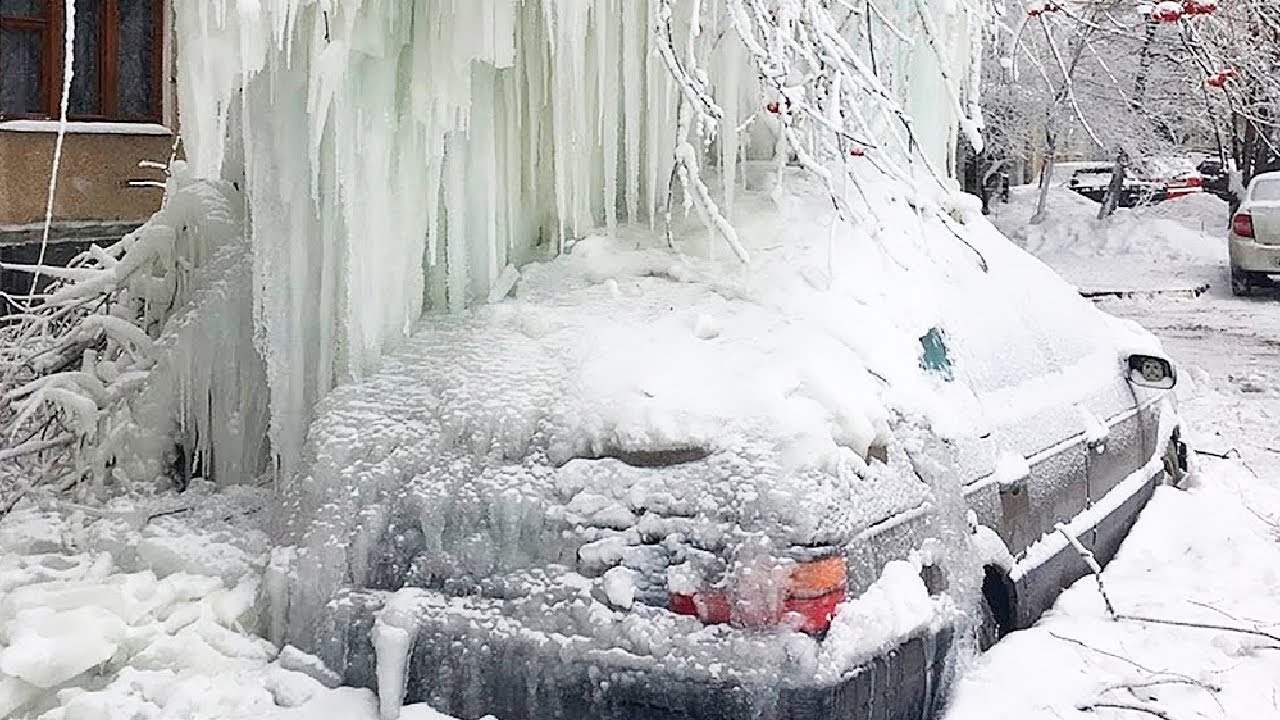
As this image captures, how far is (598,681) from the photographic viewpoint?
292 centimetres

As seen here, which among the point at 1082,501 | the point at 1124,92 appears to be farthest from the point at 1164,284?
the point at 1082,501

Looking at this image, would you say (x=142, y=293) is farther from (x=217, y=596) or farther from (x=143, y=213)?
(x=143, y=213)

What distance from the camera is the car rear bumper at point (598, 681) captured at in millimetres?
2818

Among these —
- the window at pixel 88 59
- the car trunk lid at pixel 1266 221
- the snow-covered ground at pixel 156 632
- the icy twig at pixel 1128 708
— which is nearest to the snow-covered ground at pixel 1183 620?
the icy twig at pixel 1128 708

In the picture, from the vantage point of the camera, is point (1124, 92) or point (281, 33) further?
point (1124, 92)

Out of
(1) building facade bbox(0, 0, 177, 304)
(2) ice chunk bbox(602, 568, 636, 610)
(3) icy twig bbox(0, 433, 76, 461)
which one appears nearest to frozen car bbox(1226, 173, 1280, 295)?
(1) building facade bbox(0, 0, 177, 304)

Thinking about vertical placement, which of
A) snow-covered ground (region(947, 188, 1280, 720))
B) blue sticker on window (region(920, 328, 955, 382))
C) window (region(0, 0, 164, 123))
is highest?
window (region(0, 0, 164, 123))

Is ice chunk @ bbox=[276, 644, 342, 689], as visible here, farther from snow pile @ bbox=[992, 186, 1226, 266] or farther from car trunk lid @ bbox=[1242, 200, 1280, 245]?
snow pile @ bbox=[992, 186, 1226, 266]

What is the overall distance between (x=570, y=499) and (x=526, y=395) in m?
0.31

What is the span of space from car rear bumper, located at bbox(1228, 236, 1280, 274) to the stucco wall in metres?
12.3

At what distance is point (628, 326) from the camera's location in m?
3.31

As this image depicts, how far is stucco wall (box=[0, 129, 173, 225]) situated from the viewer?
419 inches

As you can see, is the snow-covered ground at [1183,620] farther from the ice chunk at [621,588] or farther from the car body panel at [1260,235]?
the car body panel at [1260,235]

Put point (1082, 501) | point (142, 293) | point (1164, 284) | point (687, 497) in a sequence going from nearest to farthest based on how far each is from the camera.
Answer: point (687, 497), point (1082, 501), point (142, 293), point (1164, 284)
